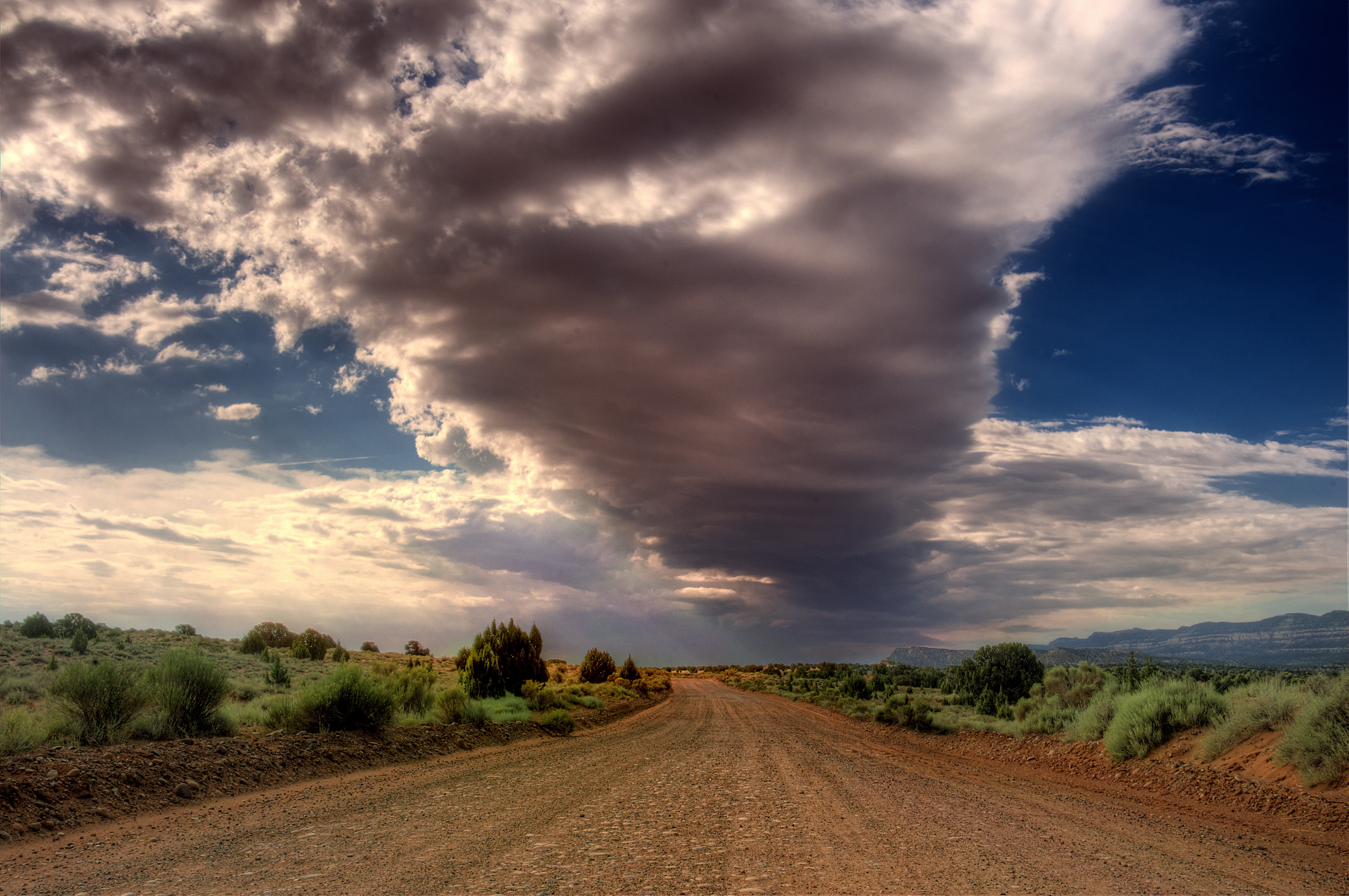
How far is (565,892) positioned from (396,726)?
42.3 feet

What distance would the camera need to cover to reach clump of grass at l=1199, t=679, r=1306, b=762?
1241 cm

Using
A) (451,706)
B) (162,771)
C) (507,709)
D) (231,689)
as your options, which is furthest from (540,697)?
(162,771)

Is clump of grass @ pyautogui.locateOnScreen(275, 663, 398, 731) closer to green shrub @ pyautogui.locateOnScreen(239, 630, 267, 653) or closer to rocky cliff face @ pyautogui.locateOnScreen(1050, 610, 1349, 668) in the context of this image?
green shrub @ pyautogui.locateOnScreen(239, 630, 267, 653)

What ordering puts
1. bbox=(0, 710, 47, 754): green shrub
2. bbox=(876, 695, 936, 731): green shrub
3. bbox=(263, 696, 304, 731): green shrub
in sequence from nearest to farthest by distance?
bbox=(0, 710, 47, 754): green shrub
bbox=(263, 696, 304, 731): green shrub
bbox=(876, 695, 936, 731): green shrub

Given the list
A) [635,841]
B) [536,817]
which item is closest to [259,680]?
[536,817]

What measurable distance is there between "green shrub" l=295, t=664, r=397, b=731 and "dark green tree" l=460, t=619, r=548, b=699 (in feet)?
36.6

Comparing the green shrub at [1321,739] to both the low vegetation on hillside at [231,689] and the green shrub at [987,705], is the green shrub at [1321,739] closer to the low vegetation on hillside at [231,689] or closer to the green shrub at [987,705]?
the green shrub at [987,705]

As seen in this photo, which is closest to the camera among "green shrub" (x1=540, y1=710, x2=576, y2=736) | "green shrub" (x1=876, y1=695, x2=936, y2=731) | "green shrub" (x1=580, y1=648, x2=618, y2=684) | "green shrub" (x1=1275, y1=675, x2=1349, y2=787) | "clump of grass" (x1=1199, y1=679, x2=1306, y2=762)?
"green shrub" (x1=1275, y1=675, x2=1349, y2=787)

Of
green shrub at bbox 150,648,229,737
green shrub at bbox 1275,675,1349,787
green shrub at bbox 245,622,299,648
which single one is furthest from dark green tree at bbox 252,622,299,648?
green shrub at bbox 1275,675,1349,787

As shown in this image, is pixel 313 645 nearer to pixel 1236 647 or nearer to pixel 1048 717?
pixel 1048 717

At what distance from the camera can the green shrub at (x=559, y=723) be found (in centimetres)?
2272

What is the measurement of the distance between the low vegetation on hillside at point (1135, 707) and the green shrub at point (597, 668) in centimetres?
2391

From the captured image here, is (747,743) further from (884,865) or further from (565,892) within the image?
(565,892)

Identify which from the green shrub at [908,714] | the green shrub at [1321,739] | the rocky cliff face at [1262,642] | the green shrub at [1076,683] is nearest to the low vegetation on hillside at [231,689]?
the green shrub at [908,714]
